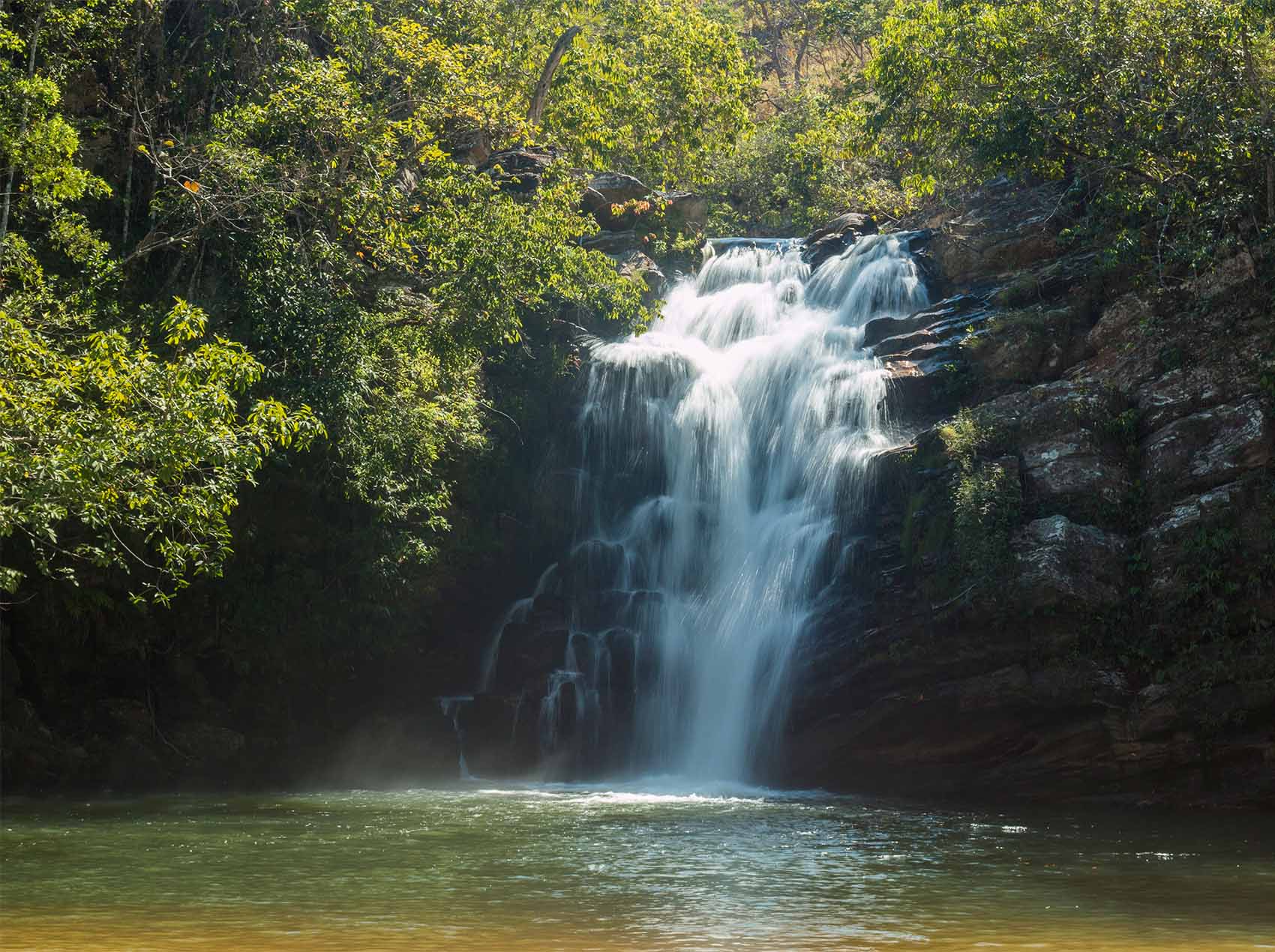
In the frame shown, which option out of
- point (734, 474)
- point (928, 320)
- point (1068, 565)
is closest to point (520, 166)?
point (734, 474)

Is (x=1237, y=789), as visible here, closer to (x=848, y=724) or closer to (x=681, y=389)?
(x=848, y=724)

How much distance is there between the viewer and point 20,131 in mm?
16375

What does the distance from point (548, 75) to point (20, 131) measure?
21.1 m

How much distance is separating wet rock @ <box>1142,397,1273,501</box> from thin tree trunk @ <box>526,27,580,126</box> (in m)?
21.1

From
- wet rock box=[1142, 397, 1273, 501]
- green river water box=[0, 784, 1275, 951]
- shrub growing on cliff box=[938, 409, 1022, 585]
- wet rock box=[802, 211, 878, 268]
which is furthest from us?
wet rock box=[802, 211, 878, 268]

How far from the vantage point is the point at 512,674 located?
2295cm

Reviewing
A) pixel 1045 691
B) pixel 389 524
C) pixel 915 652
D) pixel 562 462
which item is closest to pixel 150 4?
pixel 389 524

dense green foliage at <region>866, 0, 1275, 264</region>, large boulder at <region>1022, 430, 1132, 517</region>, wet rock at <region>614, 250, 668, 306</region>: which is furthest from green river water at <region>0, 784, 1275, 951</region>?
wet rock at <region>614, 250, 668, 306</region>

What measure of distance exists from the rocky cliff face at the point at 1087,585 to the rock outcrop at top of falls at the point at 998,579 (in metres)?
0.04

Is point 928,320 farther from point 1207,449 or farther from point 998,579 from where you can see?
point 998,579

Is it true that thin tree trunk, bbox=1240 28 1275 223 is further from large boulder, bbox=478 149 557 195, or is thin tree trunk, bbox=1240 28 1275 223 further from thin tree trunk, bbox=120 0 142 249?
thin tree trunk, bbox=120 0 142 249

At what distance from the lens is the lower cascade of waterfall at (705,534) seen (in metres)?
21.3

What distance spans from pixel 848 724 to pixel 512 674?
6.65 m

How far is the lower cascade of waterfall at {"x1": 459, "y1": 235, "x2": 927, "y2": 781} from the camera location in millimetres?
21344
